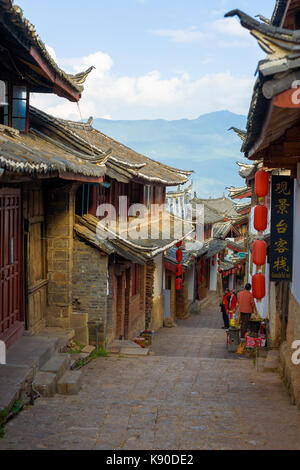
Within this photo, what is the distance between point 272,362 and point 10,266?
5.62 m

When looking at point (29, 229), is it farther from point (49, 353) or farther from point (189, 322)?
point (189, 322)

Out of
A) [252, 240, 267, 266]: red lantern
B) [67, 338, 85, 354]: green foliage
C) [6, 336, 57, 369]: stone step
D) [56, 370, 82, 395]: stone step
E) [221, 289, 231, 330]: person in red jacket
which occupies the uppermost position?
[252, 240, 267, 266]: red lantern

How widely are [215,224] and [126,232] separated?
35.1m

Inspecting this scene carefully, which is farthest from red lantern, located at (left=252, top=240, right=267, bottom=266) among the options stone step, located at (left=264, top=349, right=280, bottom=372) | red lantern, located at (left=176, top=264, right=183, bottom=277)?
red lantern, located at (left=176, top=264, right=183, bottom=277)

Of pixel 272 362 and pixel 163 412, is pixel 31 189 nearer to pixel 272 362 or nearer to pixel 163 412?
pixel 163 412

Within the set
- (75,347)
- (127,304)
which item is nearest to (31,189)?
(75,347)

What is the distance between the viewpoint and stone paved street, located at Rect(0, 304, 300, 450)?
6414 millimetres

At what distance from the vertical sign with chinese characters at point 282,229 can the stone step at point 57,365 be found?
4.12 m

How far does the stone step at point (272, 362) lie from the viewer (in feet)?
37.0

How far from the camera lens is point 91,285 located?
1331 centimetres

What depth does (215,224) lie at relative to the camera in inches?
1992

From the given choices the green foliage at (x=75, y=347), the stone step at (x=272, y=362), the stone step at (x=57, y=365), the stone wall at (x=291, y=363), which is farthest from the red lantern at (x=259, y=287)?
the stone step at (x=57, y=365)

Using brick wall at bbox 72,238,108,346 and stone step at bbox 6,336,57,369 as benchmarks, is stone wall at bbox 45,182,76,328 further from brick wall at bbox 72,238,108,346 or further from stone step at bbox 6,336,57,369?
stone step at bbox 6,336,57,369

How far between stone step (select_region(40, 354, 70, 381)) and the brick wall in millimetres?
3070
